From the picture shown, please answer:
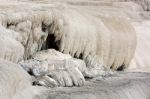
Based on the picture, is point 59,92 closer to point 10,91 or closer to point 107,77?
point 10,91

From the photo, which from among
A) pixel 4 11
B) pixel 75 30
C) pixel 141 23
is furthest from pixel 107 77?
pixel 141 23

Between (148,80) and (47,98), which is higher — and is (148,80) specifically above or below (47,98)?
below

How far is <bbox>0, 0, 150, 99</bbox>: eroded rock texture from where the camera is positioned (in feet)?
21.5

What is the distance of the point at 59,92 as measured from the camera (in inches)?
265

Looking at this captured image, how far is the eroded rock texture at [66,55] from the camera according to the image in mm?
6559

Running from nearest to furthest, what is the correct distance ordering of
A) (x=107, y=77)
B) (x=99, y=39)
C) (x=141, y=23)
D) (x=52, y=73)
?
(x=52, y=73)
(x=107, y=77)
(x=99, y=39)
(x=141, y=23)

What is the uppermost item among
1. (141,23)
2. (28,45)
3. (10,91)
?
(10,91)

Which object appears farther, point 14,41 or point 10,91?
point 14,41

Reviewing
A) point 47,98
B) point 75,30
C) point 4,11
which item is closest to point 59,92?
point 47,98

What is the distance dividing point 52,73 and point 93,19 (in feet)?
11.8

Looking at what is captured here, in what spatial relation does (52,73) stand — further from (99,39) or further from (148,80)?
(99,39)

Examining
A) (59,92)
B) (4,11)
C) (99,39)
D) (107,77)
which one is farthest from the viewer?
(99,39)

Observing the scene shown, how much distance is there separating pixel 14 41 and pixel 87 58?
2.79 m

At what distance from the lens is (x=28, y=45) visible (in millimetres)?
9000
